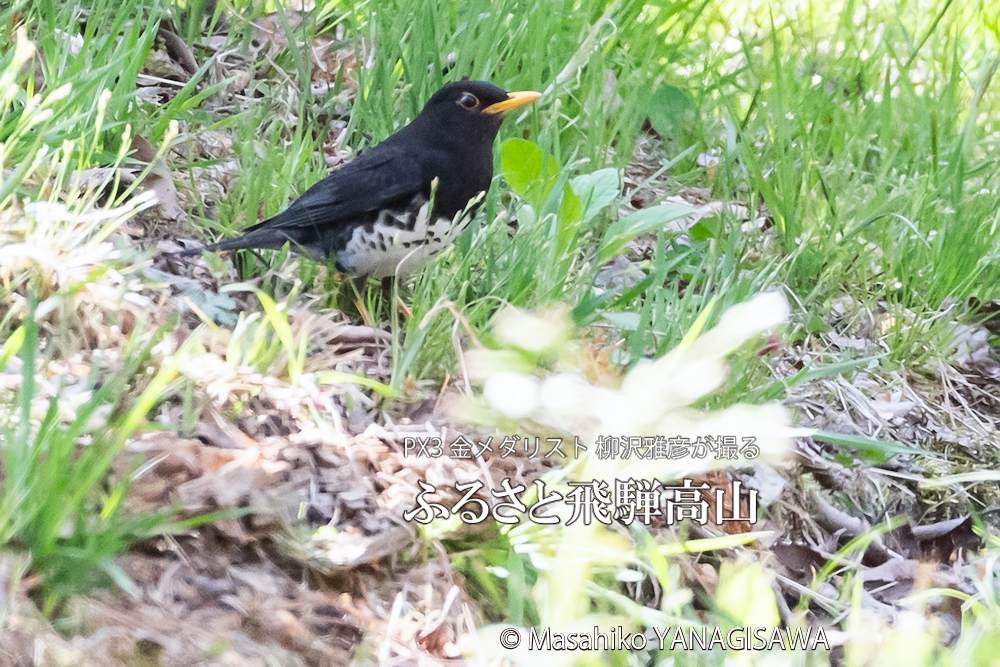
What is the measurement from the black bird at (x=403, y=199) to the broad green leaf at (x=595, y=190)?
0.32 meters

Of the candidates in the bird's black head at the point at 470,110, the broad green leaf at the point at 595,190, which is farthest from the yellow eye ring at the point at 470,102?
the broad green leaf at the point at 595,190

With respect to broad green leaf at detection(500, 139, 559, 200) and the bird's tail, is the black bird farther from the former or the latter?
broad green leaf at detection(500, 139, 559, 200)

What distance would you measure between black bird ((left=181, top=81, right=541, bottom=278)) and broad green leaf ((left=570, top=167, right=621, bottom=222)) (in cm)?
32

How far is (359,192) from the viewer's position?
3.04 metres

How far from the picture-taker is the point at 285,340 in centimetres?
204

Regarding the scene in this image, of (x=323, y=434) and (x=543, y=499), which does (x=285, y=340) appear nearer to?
(x=323, y=434)

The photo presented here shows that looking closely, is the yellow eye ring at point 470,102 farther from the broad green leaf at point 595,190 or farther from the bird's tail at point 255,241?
the bird's tail at point 255,241

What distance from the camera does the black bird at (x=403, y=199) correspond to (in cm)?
293

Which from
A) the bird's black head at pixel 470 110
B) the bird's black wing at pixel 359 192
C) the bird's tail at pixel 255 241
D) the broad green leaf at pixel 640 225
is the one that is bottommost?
the bird's tail at pixel 255 241

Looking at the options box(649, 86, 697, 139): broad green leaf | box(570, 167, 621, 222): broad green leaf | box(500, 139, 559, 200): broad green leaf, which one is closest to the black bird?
box(500, 139, 559, 200): broad green leaf

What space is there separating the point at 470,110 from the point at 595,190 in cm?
55

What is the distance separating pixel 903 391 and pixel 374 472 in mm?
1897

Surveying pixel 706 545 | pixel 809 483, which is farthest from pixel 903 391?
pixel 706 545

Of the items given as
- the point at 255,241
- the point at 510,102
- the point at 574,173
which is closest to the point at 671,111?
the point at 574,173
